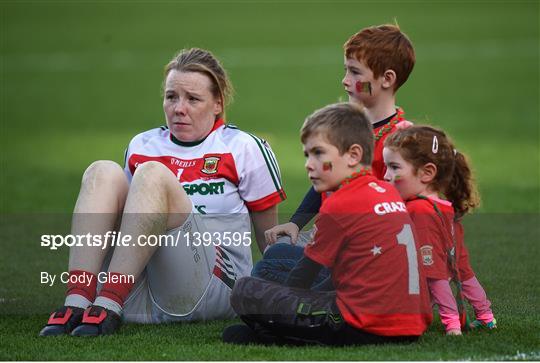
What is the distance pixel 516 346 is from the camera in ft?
18.1

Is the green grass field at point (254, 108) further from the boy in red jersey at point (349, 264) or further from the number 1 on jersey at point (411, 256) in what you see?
the number 1 on jersey at point (411, 256)

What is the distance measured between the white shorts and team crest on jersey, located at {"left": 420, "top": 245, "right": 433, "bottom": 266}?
1.13m

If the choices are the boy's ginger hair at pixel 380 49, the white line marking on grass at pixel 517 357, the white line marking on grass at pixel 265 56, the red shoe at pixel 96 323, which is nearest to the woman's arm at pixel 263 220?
the boy's ginger hair at pixel 380 49

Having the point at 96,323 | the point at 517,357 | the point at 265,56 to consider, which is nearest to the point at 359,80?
the point at 517,357

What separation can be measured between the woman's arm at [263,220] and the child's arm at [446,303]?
1119 millimetres

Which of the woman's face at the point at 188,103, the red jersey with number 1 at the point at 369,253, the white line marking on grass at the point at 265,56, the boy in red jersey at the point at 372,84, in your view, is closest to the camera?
the red jersey with number 1 at the point at 369,253

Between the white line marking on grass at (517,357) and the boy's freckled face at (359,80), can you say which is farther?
the boy's freckled face at (359,80)

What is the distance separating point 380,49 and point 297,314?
1563 mm

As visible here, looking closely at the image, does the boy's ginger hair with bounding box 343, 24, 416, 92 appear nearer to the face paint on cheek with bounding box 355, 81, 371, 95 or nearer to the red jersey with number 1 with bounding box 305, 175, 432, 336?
the face paint on cheek with bounding box 355, 81, 371, 95

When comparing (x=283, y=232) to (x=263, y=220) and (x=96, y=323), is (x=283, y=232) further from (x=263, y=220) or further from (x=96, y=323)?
(x=96, y=323)

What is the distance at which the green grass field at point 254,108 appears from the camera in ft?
18.9

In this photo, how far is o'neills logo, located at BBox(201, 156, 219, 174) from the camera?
6.36m

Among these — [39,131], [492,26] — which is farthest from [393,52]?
[492,26]

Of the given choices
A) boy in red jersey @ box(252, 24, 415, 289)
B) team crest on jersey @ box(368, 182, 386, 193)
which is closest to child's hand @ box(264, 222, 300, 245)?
boy in red jersey @ box(252, 24, 415, 289)
